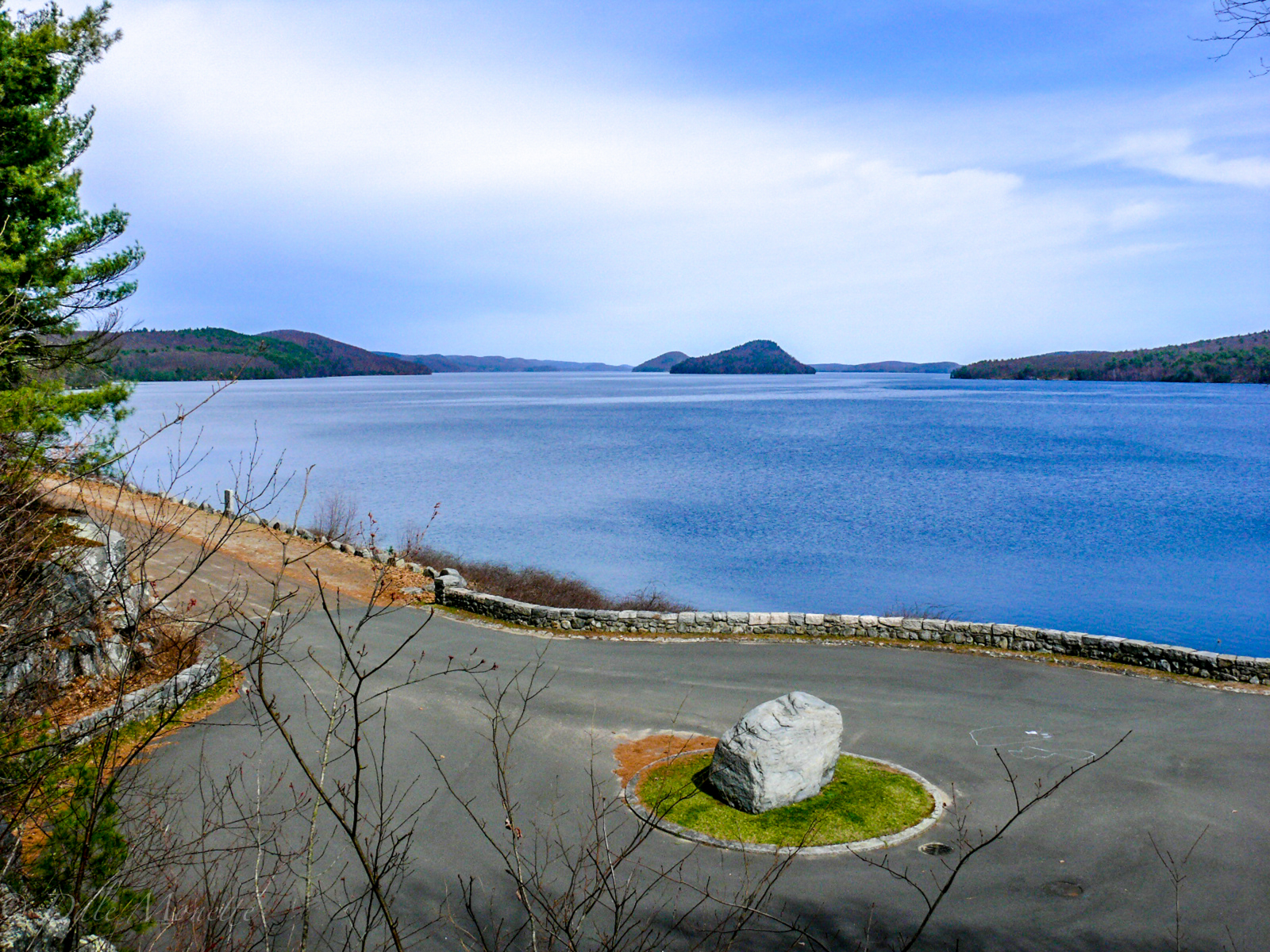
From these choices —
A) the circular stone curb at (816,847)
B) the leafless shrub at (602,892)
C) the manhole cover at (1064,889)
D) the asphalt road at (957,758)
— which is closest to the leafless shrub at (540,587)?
the asphalt road at (957,758)

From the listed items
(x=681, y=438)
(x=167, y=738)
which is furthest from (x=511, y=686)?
(x=681, y=438)

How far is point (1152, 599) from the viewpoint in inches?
1233

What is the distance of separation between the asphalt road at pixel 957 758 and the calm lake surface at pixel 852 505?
6216mm

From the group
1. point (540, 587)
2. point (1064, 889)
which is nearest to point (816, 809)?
point (1064, 889)

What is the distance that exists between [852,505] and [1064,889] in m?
41.5

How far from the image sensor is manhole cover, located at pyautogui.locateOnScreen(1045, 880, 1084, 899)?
8672 millimetres

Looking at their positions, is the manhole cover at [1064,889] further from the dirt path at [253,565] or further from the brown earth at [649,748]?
the dirt path at [253,565]

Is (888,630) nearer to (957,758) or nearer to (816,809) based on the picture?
(957,758)

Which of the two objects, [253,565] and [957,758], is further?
[253,565]

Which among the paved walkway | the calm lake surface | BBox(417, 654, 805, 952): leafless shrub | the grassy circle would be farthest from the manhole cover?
the calm lake surface

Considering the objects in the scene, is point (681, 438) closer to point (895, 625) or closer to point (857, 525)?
point (857, 525)

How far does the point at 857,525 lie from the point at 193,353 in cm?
16276

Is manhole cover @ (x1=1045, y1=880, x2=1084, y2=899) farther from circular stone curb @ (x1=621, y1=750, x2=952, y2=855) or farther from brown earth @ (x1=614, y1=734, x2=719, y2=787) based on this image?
brown earth @ (x1=614, y1=734, x2=719, y2=787)

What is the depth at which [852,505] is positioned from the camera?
49438 mm
